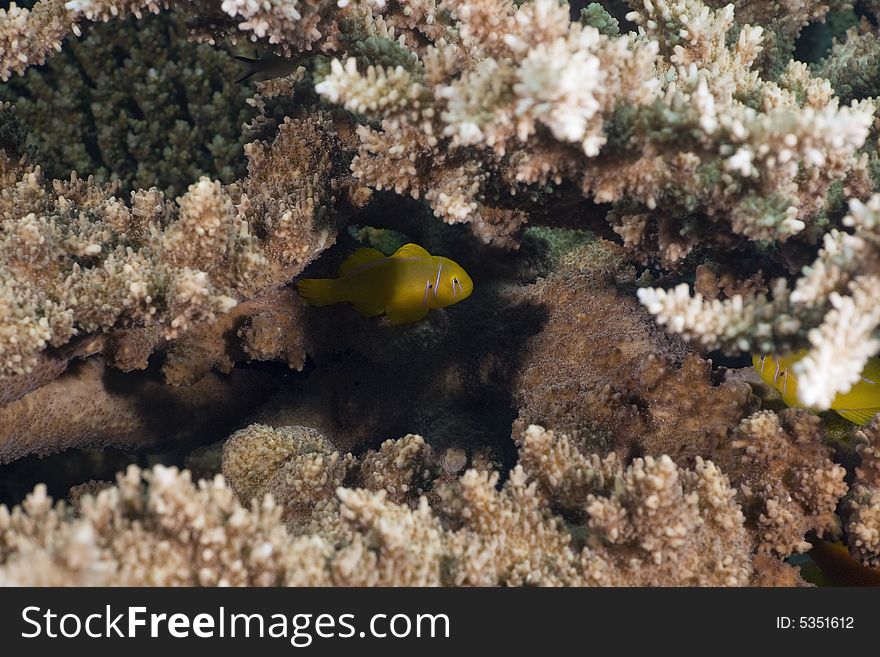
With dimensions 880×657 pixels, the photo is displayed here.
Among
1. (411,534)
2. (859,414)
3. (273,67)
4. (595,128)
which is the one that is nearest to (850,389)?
(859,414)

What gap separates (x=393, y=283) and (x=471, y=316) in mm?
722

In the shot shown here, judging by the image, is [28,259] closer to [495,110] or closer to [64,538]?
[64,538]

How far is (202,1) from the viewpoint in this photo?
2.73m

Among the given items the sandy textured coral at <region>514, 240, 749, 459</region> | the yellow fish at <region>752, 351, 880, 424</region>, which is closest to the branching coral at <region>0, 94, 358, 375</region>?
the sandy textured coral at <region>514, 240, 749, 459</region>

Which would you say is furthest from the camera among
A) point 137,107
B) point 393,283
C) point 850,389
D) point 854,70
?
point 137,107

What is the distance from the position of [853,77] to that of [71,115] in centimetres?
500

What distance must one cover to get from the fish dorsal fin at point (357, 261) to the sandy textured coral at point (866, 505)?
85.0 inches

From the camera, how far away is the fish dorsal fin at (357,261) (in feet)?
10.5

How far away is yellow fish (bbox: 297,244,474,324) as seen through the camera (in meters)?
3.18

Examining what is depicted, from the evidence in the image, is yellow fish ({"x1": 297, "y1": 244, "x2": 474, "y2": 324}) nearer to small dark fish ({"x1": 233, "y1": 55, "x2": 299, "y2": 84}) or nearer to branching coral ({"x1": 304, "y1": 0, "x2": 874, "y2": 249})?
branching coral ({"x1": 304, "y1": 0, "x2": 874, "y2": 249})

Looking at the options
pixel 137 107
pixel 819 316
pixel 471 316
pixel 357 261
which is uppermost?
pixel 819 316

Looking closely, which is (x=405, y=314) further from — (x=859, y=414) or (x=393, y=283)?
(x=859, y=414)

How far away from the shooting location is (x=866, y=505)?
240 cm
